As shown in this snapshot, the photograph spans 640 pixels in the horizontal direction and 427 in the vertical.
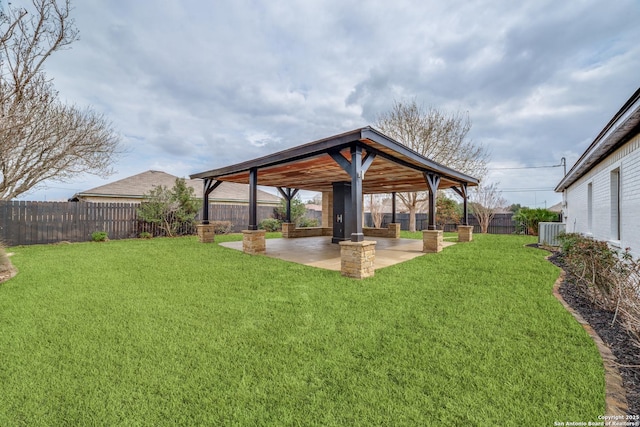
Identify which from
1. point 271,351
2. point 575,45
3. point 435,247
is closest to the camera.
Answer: point 271,351

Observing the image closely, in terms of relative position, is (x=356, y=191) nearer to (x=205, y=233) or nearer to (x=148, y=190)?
(x=205, y=233)

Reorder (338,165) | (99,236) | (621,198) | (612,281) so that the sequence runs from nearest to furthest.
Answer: (612,281)
(621,198)
(338,165)
(99,236)

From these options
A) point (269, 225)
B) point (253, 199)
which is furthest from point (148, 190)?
point (253, 199)

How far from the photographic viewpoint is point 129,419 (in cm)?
178

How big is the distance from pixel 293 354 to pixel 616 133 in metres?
6.07

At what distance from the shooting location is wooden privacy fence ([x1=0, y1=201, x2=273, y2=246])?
987 cm

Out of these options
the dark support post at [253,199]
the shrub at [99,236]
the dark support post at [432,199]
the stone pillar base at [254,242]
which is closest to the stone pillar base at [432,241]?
the dark support post at [432,199]

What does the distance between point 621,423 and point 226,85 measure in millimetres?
14026

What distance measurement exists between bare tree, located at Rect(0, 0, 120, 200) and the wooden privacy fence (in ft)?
3.37

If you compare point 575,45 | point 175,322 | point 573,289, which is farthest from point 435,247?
point 175,322

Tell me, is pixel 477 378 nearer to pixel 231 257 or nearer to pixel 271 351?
pixel 271 351

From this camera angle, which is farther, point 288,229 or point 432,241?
point 288,229

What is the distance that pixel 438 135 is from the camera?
16.4 m

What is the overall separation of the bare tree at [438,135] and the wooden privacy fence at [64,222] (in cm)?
1516
